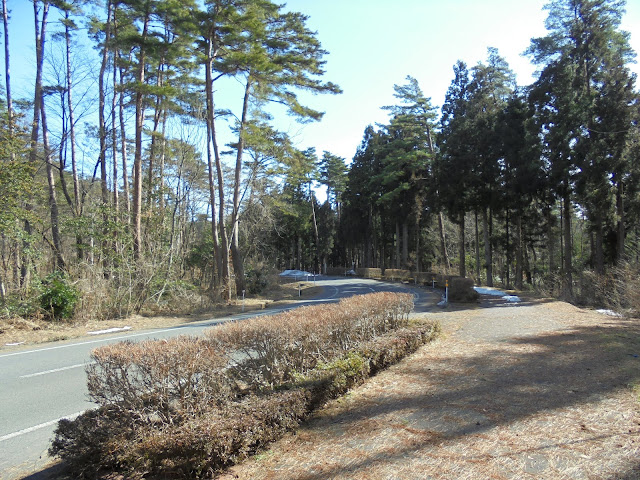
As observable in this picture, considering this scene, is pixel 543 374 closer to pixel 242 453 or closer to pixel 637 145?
pixel 242 453

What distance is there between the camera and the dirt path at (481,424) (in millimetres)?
3381

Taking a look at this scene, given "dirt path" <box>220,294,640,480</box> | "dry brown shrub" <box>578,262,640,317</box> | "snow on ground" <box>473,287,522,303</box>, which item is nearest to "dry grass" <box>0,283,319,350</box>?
"dirt path" <box>220,294,640,480</box>

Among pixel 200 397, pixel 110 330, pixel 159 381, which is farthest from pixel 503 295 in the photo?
pixel 159 381

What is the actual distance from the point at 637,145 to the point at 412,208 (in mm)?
19274

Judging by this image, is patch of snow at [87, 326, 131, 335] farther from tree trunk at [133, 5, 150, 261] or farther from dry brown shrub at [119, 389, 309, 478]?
dry brown shrub at [119, 389, 309, 478]

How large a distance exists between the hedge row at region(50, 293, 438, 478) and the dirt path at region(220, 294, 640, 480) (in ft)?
0.92

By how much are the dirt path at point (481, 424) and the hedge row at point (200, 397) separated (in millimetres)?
281

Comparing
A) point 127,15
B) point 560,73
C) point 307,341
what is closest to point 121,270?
point 127,15

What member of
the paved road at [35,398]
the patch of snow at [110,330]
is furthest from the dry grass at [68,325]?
the paved road at [35,398]

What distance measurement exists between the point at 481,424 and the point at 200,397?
9.01 feet

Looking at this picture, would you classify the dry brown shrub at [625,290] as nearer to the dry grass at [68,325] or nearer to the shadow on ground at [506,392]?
the shadow on ground at [506,392]

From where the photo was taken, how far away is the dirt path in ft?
11.1

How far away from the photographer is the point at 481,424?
4.16 metres

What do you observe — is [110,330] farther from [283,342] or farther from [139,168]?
[283,342]
